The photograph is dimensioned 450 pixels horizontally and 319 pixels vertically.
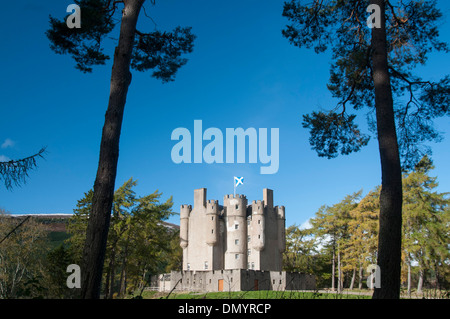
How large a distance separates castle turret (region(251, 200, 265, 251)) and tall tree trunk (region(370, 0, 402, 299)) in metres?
35.6

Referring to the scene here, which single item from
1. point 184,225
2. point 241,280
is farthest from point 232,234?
point 241,280

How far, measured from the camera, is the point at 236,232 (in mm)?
43688

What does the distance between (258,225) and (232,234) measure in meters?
2.95

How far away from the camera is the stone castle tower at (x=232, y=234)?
1687 inches

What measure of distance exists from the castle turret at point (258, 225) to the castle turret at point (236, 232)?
1081 mm

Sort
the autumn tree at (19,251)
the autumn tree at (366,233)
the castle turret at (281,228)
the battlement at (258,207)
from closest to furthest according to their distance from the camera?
the autumn tree at (19,251)
the autumn tree at (366,233)
the battlement at (258,207)
the castle turret at (281,228)

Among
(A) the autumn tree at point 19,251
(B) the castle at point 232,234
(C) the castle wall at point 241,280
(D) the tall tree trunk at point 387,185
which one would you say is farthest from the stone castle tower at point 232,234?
(D) the tall tree trunk at point 387,185

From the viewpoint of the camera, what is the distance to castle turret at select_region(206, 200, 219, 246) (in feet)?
140

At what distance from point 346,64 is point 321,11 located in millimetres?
1701

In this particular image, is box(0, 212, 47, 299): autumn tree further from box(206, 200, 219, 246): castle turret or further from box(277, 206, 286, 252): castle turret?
box(277, 206, 286, 252): castle turret

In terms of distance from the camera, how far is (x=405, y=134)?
11.3 metres

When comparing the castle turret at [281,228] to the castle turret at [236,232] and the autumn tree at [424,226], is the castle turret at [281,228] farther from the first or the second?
the autumn tree at [424,226]

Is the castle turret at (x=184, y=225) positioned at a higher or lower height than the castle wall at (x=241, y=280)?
higher
